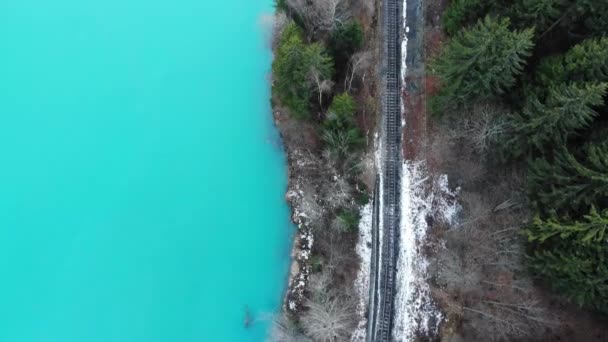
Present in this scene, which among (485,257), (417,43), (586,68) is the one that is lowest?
(485,257)

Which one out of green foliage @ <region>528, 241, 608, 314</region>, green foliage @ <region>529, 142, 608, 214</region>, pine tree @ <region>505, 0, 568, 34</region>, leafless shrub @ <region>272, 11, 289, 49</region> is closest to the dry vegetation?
leafless shrub @ <region>272, 11, 289, 49</region>

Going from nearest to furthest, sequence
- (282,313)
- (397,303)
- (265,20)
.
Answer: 1. (397,303)
2. (282,313)
3. (265,20)

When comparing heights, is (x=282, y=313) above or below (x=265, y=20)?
below

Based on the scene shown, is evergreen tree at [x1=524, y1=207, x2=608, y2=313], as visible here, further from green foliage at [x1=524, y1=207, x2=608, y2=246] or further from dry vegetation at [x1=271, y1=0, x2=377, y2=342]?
dry vegetation at [x1=271, y1=0, x2=377, y2=342]

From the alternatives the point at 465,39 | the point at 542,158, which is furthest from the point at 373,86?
the point at 542,158

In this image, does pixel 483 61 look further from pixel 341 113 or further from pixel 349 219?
pixel 349 219

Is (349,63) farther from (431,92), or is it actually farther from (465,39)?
(465,39)
